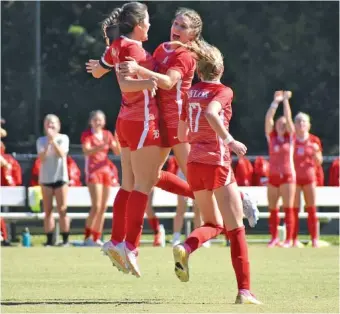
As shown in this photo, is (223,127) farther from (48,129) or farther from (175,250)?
(48,129)

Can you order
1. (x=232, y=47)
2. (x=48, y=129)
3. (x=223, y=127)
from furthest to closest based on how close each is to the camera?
1. (x=232, y=47)
2. (x=48, y=129)
3. (x=223, y=127)

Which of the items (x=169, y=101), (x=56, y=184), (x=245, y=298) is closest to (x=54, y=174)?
(x=56, y=184)

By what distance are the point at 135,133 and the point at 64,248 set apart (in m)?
7.16

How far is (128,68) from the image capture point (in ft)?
28.9

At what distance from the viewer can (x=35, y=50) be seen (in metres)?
A: 20.0

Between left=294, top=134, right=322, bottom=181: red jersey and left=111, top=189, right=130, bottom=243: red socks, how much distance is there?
A: 7688 millimetres

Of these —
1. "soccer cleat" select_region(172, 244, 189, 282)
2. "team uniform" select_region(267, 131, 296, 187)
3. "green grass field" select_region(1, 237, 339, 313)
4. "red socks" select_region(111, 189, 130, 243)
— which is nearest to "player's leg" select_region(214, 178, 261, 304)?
"green grass field" select_region(1, 237, 339, 313)

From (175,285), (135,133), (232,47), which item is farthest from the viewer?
(232,47)

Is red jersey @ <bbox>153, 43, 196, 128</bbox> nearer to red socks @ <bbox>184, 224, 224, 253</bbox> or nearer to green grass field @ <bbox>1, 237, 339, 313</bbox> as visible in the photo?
red socks @ <bbox>184, 224, 224, 253</bbox>

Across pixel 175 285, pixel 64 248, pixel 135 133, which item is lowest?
pixel 64 248

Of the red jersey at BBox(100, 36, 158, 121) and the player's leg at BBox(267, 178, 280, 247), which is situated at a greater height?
the red jersey at BBox(100, 36, 158, 121)

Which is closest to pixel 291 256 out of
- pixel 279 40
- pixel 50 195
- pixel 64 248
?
pixel 64 248

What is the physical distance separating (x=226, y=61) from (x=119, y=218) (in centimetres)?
1068

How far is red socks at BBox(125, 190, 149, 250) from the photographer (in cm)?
907
